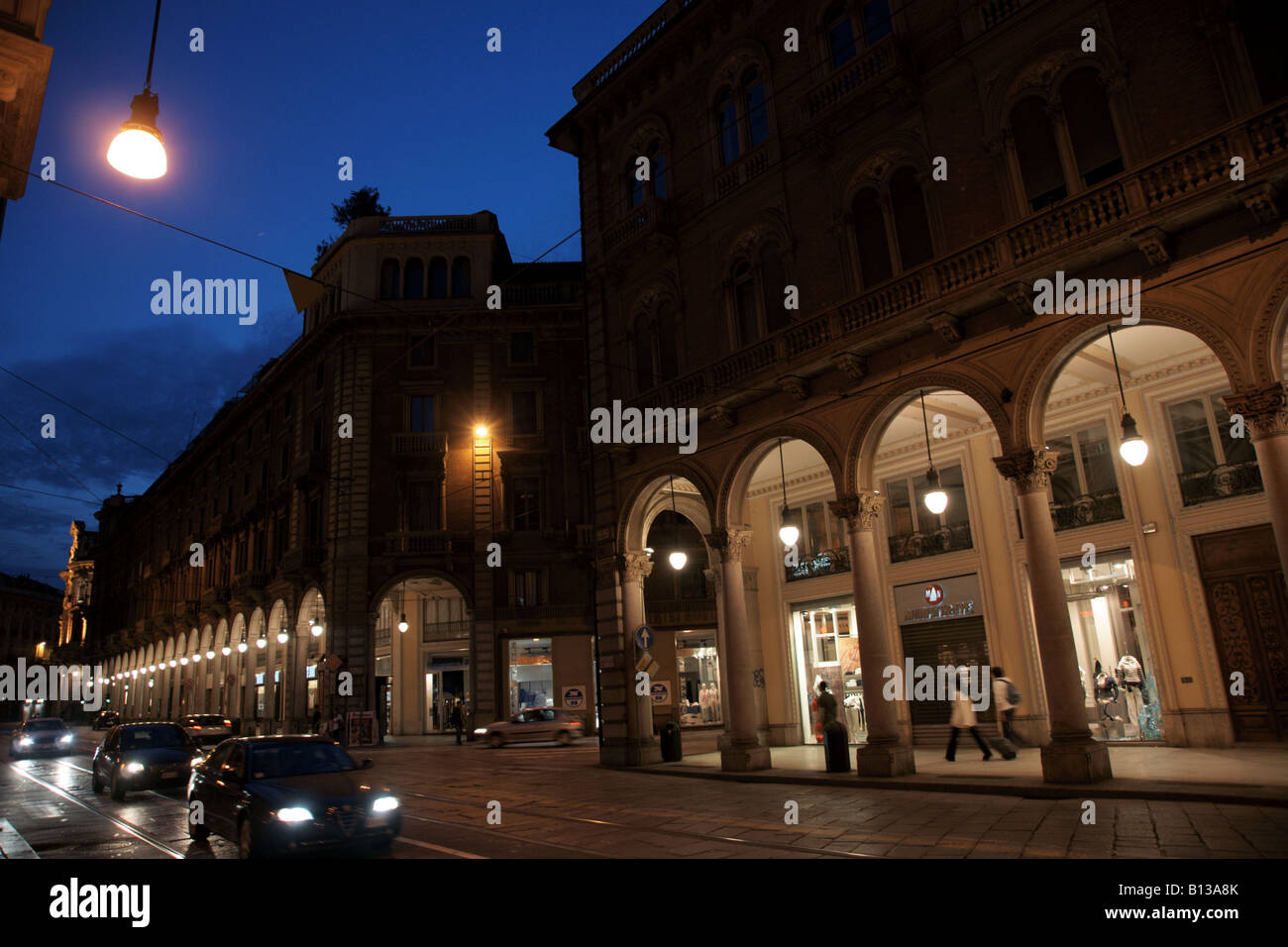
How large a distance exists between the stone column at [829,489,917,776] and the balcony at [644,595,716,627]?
20754 millimetres

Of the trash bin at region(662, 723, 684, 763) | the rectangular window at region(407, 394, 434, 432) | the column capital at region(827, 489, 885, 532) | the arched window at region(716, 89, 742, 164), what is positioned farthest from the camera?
the rectangular window at region(407, 394, 434, 432)

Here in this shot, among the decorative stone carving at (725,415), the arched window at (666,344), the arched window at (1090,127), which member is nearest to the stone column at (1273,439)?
the arched window at (1090,127)

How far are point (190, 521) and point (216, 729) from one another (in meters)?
37.7

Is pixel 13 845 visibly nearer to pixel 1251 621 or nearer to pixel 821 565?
pixel 821 565

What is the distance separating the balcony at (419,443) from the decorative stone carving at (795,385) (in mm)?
23926

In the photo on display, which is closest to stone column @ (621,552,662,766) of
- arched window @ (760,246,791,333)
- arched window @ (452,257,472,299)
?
arched window @ (760,246,791,333)

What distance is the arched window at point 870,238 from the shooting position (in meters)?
15.8

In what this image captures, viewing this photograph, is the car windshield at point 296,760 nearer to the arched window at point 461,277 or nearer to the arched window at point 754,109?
the arched window at point 754,109

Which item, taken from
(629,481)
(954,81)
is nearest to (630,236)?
(629,481)

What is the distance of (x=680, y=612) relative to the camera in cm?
Result: 3569

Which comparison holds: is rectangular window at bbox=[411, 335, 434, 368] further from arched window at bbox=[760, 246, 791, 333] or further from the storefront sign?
the storefront sign

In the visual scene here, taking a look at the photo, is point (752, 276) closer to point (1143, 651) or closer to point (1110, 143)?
point (1110, 143)

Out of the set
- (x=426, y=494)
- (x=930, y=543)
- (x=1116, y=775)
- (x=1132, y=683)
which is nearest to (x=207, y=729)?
(x=426, y=494)

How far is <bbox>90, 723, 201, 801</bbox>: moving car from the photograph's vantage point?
54.9ft
